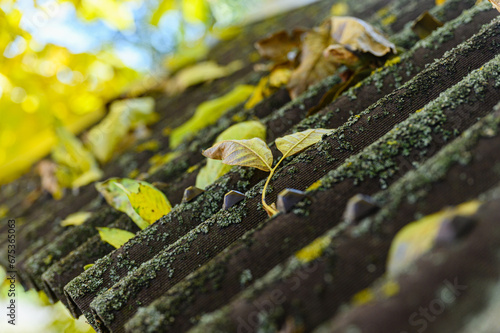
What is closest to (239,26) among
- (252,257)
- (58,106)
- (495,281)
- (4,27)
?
(58,106)

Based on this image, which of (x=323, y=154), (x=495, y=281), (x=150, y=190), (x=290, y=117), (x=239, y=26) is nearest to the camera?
(x=495, y=281)

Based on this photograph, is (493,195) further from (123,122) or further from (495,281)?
(123,122)

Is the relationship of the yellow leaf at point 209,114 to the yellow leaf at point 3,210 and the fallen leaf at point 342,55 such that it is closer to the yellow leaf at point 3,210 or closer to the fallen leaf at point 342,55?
the fallen leaf at point 342,55

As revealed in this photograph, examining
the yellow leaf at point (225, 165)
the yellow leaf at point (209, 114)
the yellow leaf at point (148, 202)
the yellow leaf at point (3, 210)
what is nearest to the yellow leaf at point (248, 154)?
the yellow leaf at point (225, 165)

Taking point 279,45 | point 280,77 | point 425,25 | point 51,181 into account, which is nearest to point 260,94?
point 280,77

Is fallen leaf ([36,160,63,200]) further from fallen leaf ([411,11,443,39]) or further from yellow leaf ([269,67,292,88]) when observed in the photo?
fallen leaf ([411,11,443,39])

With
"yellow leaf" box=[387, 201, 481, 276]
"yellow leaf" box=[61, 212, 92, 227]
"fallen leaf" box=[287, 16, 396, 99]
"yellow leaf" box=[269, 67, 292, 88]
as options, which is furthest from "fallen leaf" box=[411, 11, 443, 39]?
"yellow leaf" box=[61, 212, 92, 227]
